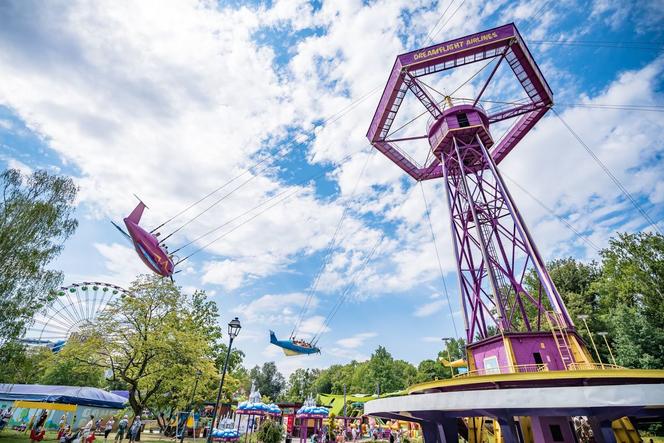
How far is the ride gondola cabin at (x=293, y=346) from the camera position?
86.6ft

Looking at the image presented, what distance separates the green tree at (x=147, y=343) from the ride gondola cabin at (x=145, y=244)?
8.73 metres

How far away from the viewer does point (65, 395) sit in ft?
89.8

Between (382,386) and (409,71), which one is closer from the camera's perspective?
(409,71)

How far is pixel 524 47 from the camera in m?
19.6

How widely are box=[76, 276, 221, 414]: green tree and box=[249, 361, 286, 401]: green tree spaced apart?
65267mm

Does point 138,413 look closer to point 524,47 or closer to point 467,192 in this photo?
point 467,192

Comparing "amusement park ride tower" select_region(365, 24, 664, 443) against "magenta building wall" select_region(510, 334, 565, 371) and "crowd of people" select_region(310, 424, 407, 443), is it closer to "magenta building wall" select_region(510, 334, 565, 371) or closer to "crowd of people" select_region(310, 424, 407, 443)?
"magenta building wall" select_region(510, 334, 565, 371)

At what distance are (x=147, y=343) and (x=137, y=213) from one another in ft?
36.7

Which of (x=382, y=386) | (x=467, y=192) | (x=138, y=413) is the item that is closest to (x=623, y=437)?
(x=467, y=192)

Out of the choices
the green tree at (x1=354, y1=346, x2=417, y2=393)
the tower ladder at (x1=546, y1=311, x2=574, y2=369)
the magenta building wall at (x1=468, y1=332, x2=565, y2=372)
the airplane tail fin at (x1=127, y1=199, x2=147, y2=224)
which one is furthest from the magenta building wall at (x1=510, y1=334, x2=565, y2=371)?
the green tree at (x1=354, y1=346, x2=417, y2=393)

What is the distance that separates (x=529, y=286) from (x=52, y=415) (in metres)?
59.4

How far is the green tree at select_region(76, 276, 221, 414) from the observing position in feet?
72.8

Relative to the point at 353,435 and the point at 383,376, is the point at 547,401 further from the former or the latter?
the point at 383,376

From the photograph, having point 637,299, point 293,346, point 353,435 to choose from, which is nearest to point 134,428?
point 293,346
